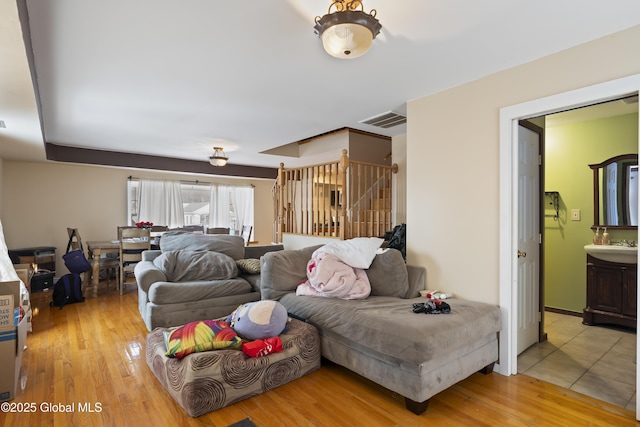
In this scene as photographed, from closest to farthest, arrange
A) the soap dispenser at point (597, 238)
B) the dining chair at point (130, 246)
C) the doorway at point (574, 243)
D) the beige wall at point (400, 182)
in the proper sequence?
the doorway at point (574, 243)
the soap dispenser at point (597, 238)
the beige wall at point (400, 182)
the dining chair at point (130, 246)

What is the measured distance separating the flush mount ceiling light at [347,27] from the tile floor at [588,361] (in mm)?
2699

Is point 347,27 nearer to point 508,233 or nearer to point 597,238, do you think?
point 508,233

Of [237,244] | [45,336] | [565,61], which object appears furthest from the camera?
[237,244]

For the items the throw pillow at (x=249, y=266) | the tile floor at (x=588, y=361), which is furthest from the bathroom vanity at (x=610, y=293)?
the throw pillow at (x=249, y=266)

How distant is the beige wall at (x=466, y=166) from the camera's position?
2.41 metres

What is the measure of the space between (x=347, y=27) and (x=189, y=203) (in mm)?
6646

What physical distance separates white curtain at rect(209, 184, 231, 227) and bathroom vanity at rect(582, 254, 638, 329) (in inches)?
269

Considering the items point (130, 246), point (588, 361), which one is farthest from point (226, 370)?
point (130, 246)

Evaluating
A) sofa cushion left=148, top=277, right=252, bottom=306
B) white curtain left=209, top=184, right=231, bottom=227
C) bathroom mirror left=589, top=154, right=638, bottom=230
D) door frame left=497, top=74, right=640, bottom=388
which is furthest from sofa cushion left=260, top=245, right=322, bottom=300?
white curtain left=209, top=184, right=231, bottom=227

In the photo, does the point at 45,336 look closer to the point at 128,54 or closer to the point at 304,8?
the point at 128,54

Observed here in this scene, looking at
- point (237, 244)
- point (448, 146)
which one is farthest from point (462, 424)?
point (237, 244)

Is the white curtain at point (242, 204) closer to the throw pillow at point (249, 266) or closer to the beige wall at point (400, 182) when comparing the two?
the throw pillow at point (249, 266)

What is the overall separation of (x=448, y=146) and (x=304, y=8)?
1765mm

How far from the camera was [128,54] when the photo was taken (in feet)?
7.90
